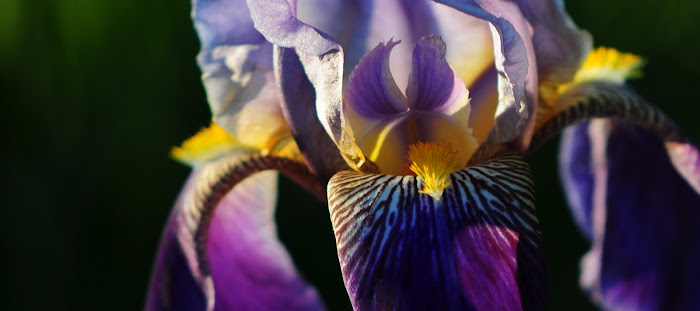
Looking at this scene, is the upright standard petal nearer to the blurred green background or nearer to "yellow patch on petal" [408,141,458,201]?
"yellow patch on petal" [408,141,458,201]

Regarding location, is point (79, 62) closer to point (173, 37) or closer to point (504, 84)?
point (173, 37)

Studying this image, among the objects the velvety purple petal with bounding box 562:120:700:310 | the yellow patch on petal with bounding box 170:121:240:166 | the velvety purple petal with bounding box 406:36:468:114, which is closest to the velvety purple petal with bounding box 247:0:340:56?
the velvety purple petal with bounding box 406:36:468:114

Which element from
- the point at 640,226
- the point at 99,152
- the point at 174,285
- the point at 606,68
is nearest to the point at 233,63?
the point at 174,285

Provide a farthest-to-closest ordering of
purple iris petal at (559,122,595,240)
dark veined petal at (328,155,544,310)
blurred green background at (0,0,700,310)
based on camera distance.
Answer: blurred green background at (0,0,700,310) → purple iris petal at (559,122,595,240) → dark veined petal at (328,155,544,310)

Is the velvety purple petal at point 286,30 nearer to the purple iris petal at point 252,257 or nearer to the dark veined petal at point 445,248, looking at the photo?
the dark veined petal at point 445,248

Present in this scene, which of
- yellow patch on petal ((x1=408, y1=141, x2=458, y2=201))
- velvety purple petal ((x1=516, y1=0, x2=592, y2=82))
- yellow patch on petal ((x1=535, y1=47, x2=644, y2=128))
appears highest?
velvety purple petal ((x1=516, y1=0, x2=592, y2=82))

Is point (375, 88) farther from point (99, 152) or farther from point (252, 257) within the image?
point (99, 152)

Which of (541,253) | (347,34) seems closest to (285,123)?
(347,34)
